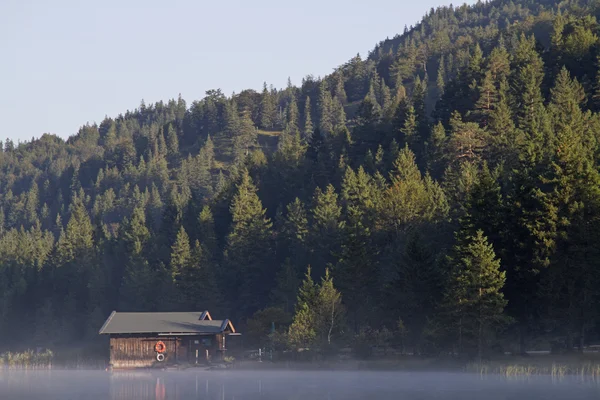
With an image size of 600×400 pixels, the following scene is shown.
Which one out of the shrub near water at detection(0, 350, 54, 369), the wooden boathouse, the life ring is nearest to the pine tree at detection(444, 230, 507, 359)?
the wooden boathouse

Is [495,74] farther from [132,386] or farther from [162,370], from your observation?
[132,386]

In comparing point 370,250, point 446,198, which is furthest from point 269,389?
point 446,198

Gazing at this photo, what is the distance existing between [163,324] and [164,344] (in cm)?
200

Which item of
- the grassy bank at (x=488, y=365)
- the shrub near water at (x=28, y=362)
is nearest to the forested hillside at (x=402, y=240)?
the grassy bank at (x=488, y=365)

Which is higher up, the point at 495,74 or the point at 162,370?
the point at 495,74

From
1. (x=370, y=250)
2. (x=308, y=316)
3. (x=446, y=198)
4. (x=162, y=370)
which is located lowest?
(x=162, y=370)

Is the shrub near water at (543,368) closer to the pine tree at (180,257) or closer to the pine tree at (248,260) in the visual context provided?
the pine tree at (248,260)

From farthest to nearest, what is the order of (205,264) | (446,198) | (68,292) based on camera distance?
(68,292)
(205,264)
(446,198)

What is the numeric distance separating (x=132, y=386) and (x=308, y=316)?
68.4 feet

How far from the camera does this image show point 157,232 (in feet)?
A: 456

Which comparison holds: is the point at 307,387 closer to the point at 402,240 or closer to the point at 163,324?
the point at 402,240

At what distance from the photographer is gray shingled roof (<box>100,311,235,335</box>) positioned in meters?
81.5

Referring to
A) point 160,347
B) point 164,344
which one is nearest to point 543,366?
point 164,344

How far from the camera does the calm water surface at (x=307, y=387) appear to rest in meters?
43.2
